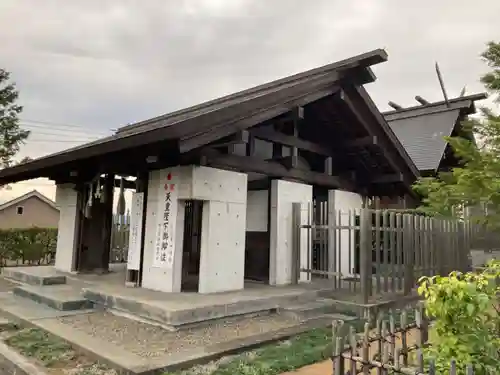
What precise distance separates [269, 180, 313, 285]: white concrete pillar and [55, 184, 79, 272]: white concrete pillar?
16.4ft

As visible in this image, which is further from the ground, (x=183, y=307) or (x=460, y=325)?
(x=460, y=325)

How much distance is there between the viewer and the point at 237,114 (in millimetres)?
6043

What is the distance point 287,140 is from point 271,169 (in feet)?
2.38

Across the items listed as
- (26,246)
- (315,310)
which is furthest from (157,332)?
(26,246)

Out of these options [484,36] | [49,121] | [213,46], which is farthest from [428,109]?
[49,121]

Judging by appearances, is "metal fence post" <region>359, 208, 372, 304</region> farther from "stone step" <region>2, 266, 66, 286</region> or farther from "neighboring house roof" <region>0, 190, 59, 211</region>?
"neighboring house roof" <region>0, 190, 59, 211</region>

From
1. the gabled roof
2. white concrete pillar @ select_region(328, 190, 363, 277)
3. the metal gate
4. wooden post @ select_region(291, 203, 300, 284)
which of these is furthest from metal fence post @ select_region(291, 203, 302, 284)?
the gabled roof

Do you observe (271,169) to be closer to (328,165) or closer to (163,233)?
(328,165)

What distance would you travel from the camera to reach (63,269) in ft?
32.7

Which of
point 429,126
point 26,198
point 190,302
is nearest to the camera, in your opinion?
point 190,302

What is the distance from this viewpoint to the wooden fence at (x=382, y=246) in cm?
688

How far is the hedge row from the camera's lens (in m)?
13.5

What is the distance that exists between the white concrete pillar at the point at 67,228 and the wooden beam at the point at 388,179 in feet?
24.8

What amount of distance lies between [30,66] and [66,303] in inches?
317
